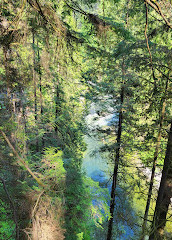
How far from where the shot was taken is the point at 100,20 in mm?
2553

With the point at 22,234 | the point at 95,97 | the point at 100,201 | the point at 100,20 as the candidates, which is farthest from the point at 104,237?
the point at 100,20

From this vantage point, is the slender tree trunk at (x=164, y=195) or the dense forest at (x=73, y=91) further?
the slender tree trunk at (x=164, y=195)

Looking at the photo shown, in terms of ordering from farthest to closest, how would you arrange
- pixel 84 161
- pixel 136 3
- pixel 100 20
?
pixel 84 161, pixel 136 3, pixel 100 20

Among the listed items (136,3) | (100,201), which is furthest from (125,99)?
(100,201)

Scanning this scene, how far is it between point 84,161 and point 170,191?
15.1 meters

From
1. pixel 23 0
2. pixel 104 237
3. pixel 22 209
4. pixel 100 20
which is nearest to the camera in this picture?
pixel 23 0

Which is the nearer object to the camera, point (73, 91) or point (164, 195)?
point (164, 195)

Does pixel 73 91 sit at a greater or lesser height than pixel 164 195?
greater

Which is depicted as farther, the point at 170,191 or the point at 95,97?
the point at 95,97

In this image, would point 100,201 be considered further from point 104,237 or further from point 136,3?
point 104,237

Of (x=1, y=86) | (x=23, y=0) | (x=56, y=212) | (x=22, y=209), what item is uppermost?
(x=23, y=0)

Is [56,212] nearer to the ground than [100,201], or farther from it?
farther from it

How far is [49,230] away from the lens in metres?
2.15

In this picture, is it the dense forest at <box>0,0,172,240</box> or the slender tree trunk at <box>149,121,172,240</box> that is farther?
the slender tree trunk at <box>149,121,172,240</box>
